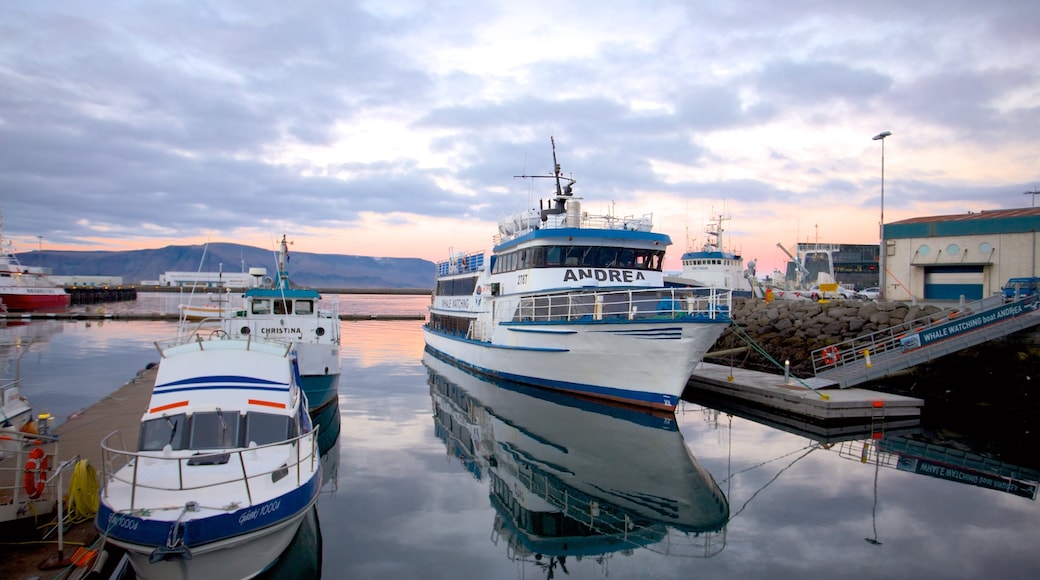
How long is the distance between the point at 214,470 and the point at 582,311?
1377 centimetres

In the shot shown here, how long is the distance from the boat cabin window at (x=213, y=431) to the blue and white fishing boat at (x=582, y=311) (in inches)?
459

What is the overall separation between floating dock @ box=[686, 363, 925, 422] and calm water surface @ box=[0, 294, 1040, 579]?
1.07m

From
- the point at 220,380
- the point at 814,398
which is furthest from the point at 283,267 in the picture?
the point at 814,398

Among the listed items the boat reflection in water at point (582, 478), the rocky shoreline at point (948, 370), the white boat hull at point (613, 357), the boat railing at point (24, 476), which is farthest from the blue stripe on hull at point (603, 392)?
the boat railing at point (24, 476)

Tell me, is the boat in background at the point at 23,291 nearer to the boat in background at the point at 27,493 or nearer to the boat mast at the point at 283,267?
the boat mast at the point at 283,267

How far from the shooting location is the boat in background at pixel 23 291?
6461 cm

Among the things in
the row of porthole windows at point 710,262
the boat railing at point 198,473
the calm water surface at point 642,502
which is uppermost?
the row of porthole windows at point 710,262

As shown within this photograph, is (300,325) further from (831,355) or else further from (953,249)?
(953,249)

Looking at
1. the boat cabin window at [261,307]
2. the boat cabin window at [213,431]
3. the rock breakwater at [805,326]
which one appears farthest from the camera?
the rock breakwater at [805,326]

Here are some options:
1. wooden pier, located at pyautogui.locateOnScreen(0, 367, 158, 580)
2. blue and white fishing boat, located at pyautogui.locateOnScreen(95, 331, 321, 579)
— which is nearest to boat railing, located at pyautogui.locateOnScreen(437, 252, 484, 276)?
wooden pier, located at pyautogui.locateOnScreen(0, 367, 158, 580)

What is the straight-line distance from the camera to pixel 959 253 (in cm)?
2930

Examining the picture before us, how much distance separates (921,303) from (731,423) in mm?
17695

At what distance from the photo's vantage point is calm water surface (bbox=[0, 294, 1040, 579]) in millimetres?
9469

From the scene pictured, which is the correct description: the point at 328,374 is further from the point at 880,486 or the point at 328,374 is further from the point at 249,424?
the point at 880,486
